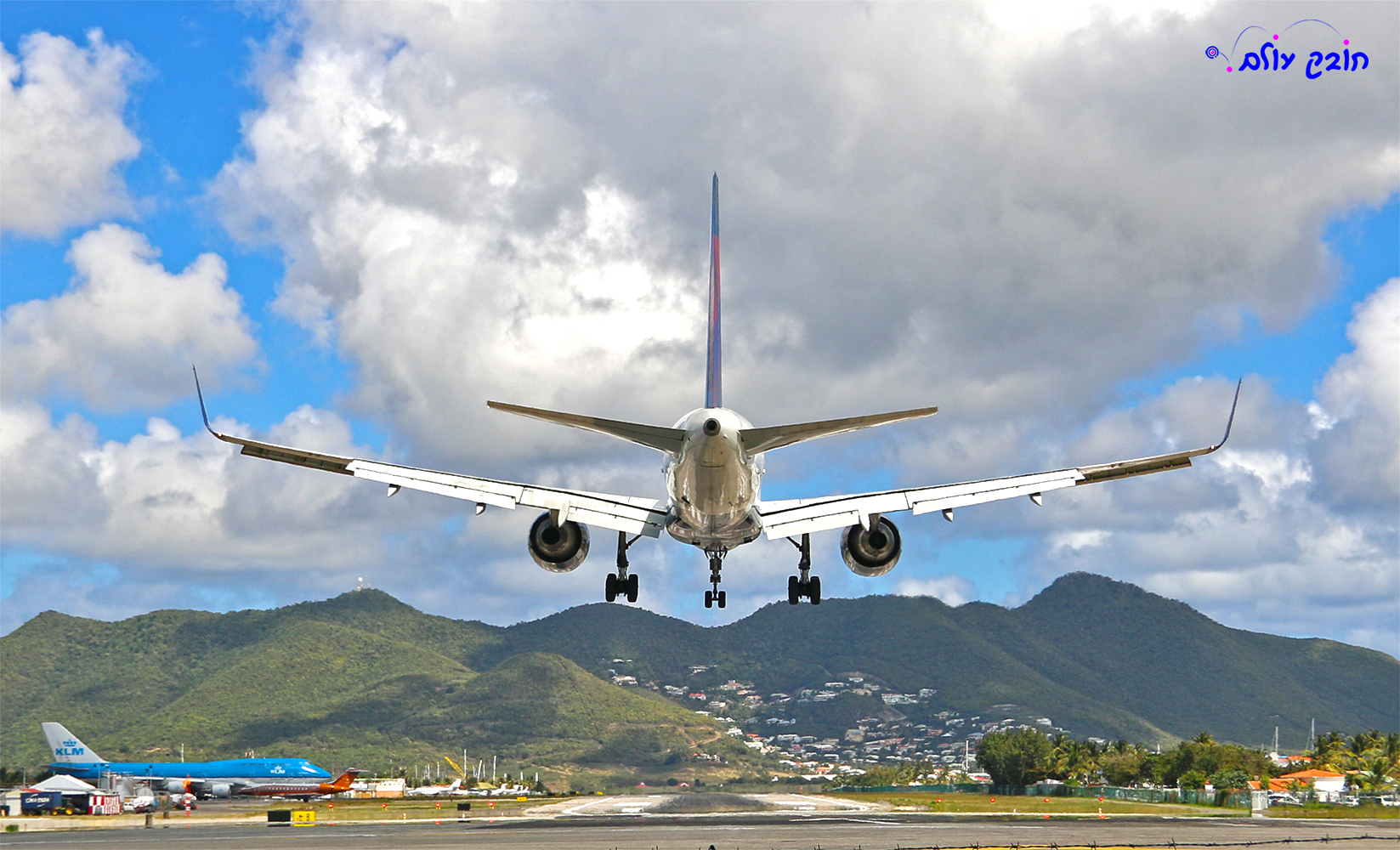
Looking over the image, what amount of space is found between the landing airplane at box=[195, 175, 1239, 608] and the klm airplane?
120 meters

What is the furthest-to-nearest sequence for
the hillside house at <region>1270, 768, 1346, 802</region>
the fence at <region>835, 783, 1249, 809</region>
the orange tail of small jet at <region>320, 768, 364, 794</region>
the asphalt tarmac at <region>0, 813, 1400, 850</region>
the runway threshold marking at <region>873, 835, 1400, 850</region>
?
the orange tail of small jet at <region>320, 768, 364, 794</region> < the hillside house at <region>1270, 768, 1346, 802</region> < the fence at <region>835, 783, 1249, 809</region> < the asphalt tarmac at <region>0, 813, 1400, 850</region> < the runway threshold marking at <region>873, 835, 1400, 850</region>

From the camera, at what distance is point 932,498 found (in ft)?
126

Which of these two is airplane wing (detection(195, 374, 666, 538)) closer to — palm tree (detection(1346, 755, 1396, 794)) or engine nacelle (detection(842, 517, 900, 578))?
engine nacelle (detection(842, 517, 900, 578))

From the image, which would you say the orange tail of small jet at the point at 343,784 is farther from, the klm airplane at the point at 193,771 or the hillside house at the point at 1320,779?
the hillside house at the point at 1320,779

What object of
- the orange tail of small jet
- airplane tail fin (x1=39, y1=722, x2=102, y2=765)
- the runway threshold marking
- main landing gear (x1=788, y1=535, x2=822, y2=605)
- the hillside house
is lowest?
the hillside house

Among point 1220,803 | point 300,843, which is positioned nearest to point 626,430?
point 300,843

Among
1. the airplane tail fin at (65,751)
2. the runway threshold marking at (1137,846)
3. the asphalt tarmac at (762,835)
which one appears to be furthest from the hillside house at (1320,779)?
the airplane tail fin at (65,751)

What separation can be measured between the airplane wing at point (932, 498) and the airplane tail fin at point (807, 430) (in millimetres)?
5629

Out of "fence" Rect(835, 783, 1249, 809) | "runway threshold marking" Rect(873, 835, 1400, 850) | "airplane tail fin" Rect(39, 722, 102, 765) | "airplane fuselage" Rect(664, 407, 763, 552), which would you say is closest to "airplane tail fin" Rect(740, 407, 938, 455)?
"airplane fuselage" Rect(664, 407, 763, 552)

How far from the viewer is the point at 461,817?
95562 mm

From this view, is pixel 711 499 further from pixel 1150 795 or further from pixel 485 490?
pixel 1150 795

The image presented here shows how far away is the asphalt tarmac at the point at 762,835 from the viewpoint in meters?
59.7

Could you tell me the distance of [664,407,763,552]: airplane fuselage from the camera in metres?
32.6

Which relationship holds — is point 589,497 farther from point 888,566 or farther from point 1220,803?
point 1220,803
